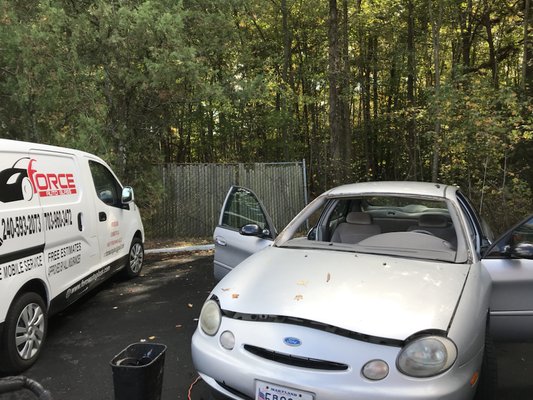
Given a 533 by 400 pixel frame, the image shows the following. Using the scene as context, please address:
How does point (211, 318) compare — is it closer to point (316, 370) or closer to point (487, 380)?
point (316, 370)

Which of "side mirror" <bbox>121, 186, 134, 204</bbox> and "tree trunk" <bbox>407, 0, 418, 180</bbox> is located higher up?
"tree trunk" <bbox>407, 0, 418, 180</bbox>

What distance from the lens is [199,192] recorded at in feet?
39.3

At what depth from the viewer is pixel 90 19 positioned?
30.1 ft

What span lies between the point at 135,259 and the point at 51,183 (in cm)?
284

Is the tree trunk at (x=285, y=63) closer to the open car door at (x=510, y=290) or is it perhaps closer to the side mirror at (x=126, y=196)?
the side mirror at (x=126, y=196)

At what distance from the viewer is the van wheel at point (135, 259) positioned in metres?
→ 7.07

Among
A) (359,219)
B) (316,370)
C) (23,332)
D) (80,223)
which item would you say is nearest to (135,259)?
(80,223)

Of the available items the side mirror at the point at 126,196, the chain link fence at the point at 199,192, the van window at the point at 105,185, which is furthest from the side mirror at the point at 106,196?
the chain link fence at the point at 199,192

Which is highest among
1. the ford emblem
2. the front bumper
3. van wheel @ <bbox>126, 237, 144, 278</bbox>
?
the ford emblem

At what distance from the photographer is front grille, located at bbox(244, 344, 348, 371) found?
98.3 inches

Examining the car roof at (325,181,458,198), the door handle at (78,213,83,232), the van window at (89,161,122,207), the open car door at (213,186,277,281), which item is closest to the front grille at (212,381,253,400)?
the open car door at (213,186,277,281)

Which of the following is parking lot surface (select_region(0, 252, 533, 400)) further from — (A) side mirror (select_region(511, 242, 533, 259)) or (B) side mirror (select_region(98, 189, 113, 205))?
(B) side mirror (select_region(98, 189, 113, 205))

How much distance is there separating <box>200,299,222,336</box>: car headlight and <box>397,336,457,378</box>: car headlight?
114 cm

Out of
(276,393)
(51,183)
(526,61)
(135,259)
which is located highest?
(526,61)
